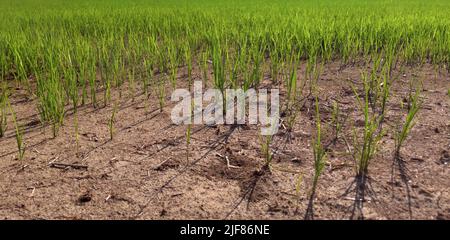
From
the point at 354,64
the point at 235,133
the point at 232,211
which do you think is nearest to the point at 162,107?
the point at 235,133

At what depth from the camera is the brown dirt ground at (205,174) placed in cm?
124

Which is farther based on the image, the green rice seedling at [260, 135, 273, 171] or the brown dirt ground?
the green rice seedling at [260, 135, 273, 171]

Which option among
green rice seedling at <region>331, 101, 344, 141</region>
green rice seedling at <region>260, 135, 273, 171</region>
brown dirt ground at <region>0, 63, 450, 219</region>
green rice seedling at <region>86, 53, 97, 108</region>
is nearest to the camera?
brown dirt ground at <region>0, 63, 450, 219</region>

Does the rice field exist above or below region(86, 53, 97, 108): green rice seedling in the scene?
below

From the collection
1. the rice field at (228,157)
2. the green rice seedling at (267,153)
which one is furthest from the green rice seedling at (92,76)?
the green rice seedling at (267,153)

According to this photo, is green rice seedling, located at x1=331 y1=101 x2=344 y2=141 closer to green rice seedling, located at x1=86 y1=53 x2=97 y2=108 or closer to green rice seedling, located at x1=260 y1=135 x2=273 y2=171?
green rice seedling, located at x1=260 y1=135 x2=273 y2=171

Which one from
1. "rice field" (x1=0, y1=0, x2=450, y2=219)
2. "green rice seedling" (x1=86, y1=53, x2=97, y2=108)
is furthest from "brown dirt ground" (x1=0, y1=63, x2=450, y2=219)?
"green rice seedling" (x1=86, y1=53, x2=97, y2=108)

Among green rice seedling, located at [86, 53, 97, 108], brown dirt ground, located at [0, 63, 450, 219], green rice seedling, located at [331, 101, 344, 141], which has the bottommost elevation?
brown dirt ground, located at [0, 63, 450, 219]

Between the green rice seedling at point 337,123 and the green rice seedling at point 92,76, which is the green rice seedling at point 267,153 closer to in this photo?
the green rice seedling at point 337,123

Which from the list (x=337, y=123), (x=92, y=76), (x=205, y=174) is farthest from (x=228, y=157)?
(x=92, y=76)

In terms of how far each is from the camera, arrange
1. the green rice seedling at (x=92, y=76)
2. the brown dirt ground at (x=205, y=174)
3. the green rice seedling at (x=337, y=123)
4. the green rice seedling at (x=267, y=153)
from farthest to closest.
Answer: the green rice seedling at (x=92, y=76) < the green rice seedling at (x=337, y=123) < the green rice seedling at (x=267, y=153) < the brown dirt ground at (x=205, y=174)

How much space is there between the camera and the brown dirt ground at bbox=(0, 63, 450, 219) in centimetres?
124

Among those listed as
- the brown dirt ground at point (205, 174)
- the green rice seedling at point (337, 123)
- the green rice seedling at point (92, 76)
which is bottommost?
the brown dirt ground at point (205, 174)

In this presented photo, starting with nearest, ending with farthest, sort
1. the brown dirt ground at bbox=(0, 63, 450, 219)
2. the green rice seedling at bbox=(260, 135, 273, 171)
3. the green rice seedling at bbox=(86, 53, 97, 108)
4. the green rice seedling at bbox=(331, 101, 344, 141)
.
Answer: the brown dirt ground at bbox=(0, 63, 450, 219) < the green rice seedling at bbox=(260, 135, 273, 171) < the green rice seedling at bbox=(331, 101, 344, 141) < the green rice seedling at bbox=(86, 53, 97, 108)
